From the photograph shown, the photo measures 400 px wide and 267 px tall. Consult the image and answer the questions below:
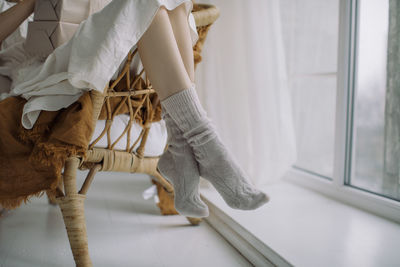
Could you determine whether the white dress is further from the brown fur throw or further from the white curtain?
the white curtain

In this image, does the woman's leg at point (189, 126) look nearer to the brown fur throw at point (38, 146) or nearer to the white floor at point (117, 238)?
the brown fur throw at point (38, 146)

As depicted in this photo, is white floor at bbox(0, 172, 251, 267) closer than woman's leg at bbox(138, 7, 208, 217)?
No

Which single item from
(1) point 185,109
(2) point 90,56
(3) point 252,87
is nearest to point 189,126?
(1) point 185,109

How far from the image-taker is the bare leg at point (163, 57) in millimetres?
898

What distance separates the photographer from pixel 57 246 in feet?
4.22

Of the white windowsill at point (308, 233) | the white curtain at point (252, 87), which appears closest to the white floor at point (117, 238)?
the white windowsill at point (308, 233)

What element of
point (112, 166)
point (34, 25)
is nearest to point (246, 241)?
point (112, 166)

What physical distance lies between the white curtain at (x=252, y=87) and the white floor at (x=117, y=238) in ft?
1.45

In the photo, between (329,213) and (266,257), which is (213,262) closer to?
(266,257)

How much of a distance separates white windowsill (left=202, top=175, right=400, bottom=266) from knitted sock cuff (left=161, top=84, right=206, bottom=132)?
470mm

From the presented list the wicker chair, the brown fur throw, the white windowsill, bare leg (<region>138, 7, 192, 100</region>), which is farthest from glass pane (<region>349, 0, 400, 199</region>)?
the brown fur throw

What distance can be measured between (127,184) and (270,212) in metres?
1.04

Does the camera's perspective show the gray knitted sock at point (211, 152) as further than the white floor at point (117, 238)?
No

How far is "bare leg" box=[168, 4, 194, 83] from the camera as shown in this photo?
3.32ft
